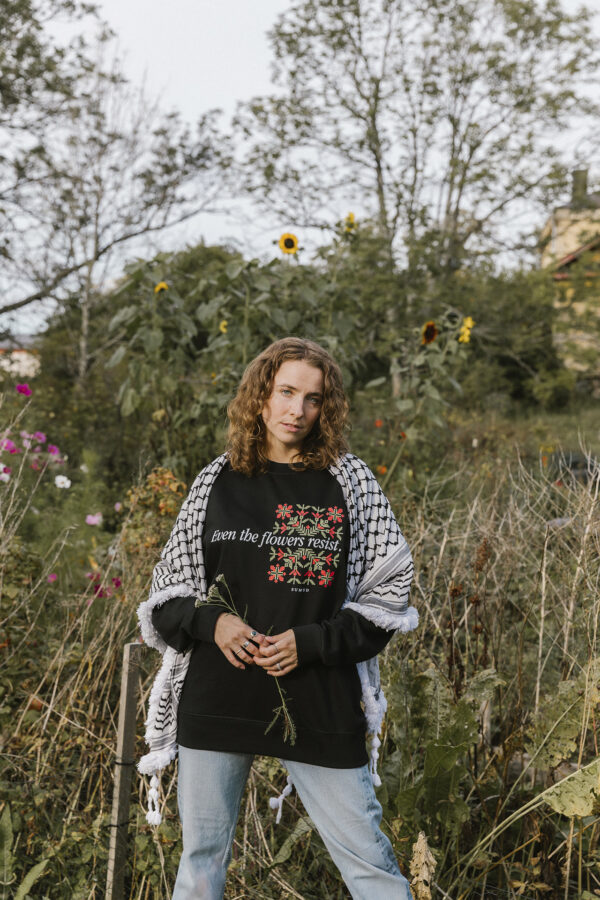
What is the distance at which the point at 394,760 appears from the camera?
2.21 metres

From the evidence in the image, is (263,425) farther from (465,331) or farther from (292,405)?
(465,331)

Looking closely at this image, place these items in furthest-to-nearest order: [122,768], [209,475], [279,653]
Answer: [122,768]
[209,475]
[279,653]

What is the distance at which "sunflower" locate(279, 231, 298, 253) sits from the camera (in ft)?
15.8

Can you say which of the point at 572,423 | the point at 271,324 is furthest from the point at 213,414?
the point at 572,423

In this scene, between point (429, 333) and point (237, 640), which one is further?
point (429, 333)

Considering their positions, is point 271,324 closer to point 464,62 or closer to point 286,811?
point 286,811

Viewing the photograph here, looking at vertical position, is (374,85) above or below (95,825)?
above

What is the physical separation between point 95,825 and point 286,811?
24.1 inches

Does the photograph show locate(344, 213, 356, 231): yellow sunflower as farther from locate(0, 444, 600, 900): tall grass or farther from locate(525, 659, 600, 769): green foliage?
locate(525, 659, 600, 769): green foliage

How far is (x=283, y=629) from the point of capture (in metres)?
1.64

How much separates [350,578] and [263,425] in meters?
0.43

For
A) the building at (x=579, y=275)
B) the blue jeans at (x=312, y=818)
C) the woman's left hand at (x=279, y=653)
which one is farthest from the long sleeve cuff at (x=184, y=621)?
the building at (x=579, y=275)

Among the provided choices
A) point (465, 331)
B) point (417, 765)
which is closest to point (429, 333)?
point (465, 331)

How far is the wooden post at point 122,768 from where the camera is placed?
1985 millimetres
